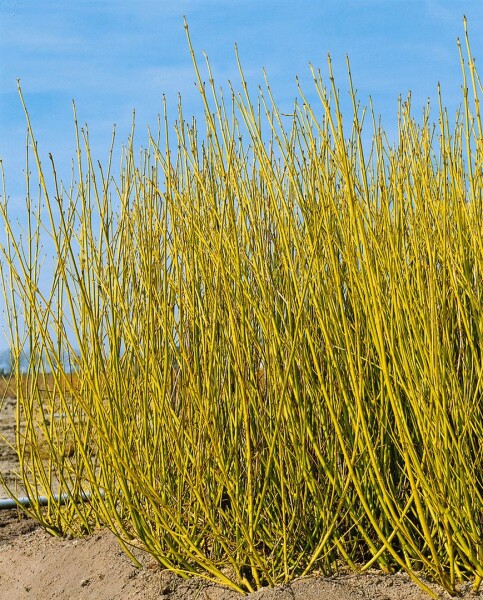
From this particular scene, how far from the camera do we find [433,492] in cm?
229

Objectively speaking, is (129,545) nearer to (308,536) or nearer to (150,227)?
(308,536)

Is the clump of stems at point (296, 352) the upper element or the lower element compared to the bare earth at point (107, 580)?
upper

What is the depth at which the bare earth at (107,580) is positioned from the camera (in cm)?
240

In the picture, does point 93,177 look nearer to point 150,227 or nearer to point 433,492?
point 150,227

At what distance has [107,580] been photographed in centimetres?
292

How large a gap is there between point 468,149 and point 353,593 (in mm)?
1291

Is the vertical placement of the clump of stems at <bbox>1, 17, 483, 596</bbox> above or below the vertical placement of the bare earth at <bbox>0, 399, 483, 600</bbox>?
above

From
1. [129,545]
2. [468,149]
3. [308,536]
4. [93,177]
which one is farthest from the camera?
[129,545]

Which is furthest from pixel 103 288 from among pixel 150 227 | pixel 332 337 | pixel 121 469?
pixel 332 337

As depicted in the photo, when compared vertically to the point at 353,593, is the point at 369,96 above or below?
above

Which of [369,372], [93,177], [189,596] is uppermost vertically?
[93,177]

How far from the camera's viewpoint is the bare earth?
7.88 feet

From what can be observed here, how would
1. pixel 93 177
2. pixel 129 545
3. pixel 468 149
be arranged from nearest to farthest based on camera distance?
pixel 468 149 < pixel 93 177 < pixel 129 545

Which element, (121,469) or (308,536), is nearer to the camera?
(308,536)
